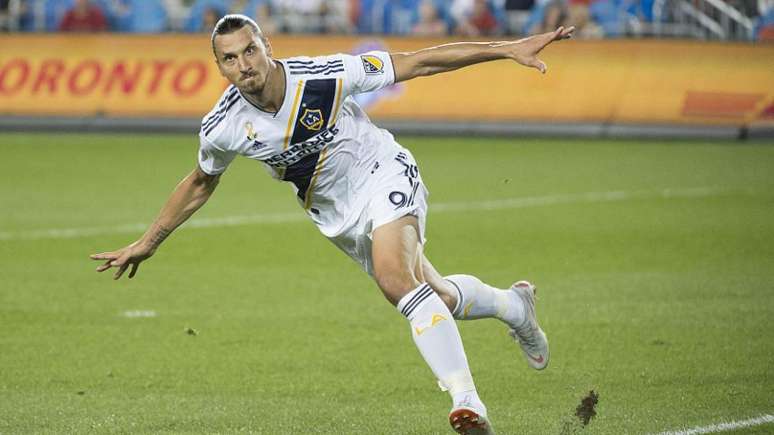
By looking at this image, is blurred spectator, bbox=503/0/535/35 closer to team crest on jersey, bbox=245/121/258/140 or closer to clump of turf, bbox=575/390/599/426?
team crest on jersey, bbox=245/121/258/140

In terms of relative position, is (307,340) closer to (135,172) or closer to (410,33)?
(135,172)

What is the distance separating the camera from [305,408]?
6910 mm

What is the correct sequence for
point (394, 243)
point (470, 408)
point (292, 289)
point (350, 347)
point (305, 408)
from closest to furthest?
point (470, 408) → point (394, 243) → point (305, 408) → point (350, 347) → point (292, 289)

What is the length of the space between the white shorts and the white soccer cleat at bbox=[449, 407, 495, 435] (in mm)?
1123

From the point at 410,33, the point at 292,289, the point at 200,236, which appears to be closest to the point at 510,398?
the point at 292,289

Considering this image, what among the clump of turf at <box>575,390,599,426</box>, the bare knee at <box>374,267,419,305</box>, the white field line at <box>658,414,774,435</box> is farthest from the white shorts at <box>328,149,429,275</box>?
the white field line at <box>658,414,774,435</box>

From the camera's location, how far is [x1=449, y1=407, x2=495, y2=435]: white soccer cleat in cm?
546

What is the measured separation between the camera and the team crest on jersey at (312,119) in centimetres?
641

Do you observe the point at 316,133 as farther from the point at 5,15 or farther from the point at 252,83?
the point at 5,15

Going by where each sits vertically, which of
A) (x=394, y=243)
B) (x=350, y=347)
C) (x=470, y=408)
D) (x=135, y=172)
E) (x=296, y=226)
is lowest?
(x=135, y=172)

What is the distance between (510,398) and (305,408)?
110cm

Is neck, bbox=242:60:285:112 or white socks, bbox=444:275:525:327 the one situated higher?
neck, bbox=242:60:285:112

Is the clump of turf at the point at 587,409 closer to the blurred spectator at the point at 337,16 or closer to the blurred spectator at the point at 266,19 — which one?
the blurred spectator at the point at 266,19

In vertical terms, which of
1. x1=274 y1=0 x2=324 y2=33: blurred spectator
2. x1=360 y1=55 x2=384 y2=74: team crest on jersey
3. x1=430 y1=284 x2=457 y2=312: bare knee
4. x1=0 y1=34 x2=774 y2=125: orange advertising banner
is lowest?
x1=0 y1=34 x2=774 y2=125: orange advertising banner
